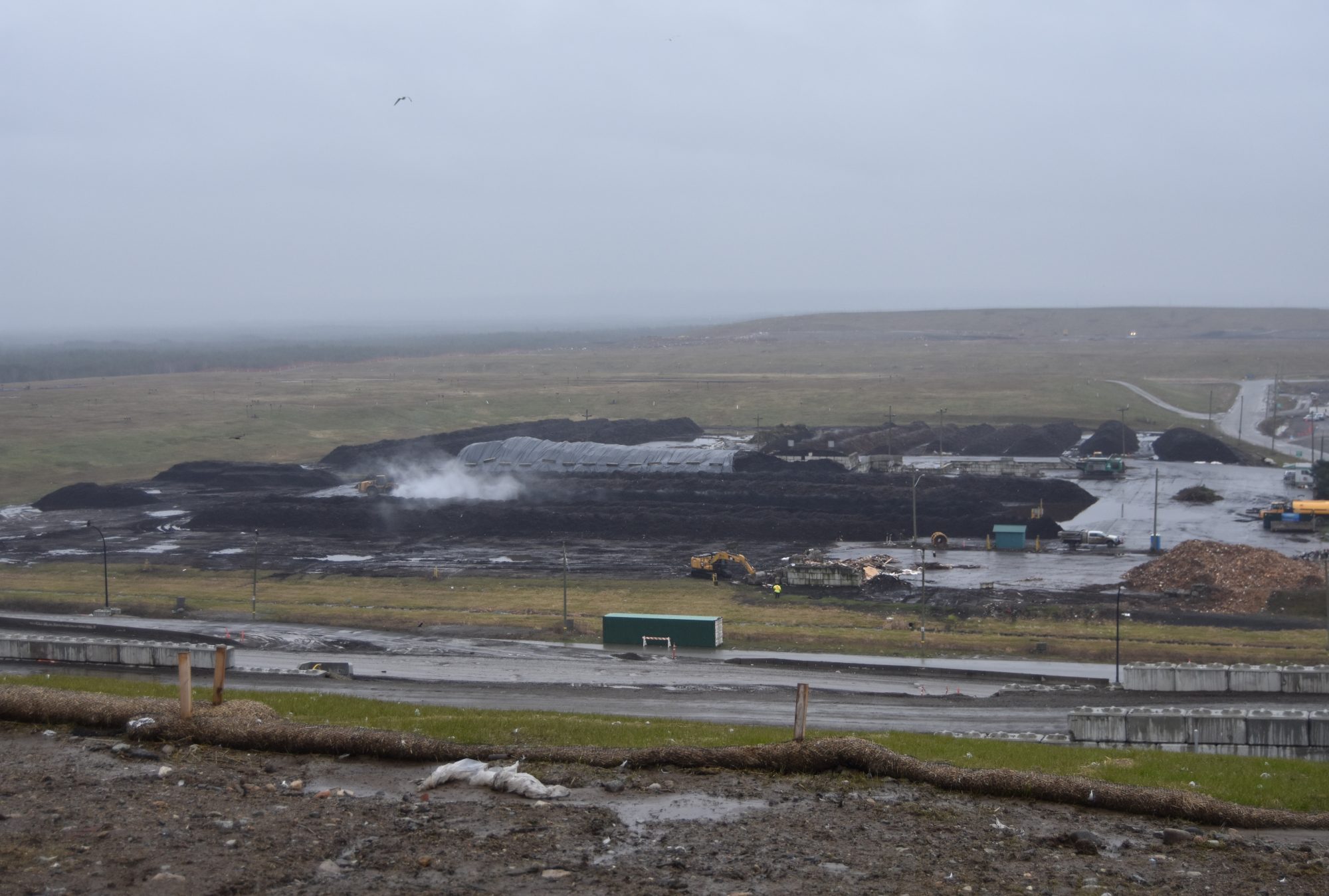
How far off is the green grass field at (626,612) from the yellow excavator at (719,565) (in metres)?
0.81

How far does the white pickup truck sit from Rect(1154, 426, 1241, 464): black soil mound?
96.4 ft

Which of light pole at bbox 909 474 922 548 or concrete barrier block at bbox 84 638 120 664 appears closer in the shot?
concrete barrier block at bbox 84 638 120 664

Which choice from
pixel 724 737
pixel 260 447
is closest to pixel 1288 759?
pixel 724 737

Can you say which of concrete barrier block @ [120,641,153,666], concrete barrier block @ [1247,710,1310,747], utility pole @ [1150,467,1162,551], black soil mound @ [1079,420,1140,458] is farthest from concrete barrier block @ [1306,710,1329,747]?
black soil mound @ [1079,420,1140,458]

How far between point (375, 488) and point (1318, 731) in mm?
56202

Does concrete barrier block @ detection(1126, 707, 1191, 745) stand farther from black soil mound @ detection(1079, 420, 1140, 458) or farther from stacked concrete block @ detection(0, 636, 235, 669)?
black soil mound @ detection(1079, 420, 1140, 458)

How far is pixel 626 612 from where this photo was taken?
4041 cm

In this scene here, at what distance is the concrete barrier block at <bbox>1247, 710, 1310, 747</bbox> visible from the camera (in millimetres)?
20891

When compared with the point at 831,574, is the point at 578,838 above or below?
above

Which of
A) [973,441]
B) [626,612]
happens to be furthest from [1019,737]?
[973,441]

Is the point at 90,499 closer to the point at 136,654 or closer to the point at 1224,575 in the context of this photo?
the point at 136,654

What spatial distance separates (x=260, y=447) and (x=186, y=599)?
5249 centimetres

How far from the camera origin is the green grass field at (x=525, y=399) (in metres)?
90.2

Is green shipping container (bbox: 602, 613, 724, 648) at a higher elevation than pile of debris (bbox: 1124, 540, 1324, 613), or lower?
higher
